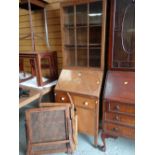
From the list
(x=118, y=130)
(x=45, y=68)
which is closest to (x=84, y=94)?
(x=118, y=130)

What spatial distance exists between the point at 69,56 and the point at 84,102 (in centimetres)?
75

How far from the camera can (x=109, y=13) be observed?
1.82 metres

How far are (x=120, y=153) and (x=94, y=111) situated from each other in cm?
60

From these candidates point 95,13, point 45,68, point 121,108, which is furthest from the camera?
point 45,68

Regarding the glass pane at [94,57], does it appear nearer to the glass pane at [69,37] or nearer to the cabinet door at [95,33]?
the cabinet door at [95,33]

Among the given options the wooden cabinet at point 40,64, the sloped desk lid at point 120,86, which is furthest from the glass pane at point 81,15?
the sloped desk lid at point 120,86

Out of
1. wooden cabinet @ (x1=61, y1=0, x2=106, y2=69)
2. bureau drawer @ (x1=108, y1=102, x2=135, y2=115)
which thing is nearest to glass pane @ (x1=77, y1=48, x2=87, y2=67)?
wooden cabinet @ (x1=61, y1=0, x2=106, y2=69)

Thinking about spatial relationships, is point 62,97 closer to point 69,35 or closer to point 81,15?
point 69,35

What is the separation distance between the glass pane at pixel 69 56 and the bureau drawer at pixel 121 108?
84cm

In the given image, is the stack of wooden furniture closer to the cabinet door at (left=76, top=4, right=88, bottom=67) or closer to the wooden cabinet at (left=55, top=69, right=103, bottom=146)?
the wooden cabinet at (left=55, top=69, right=103, bottom=146)

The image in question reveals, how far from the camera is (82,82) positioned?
195 centimetres
